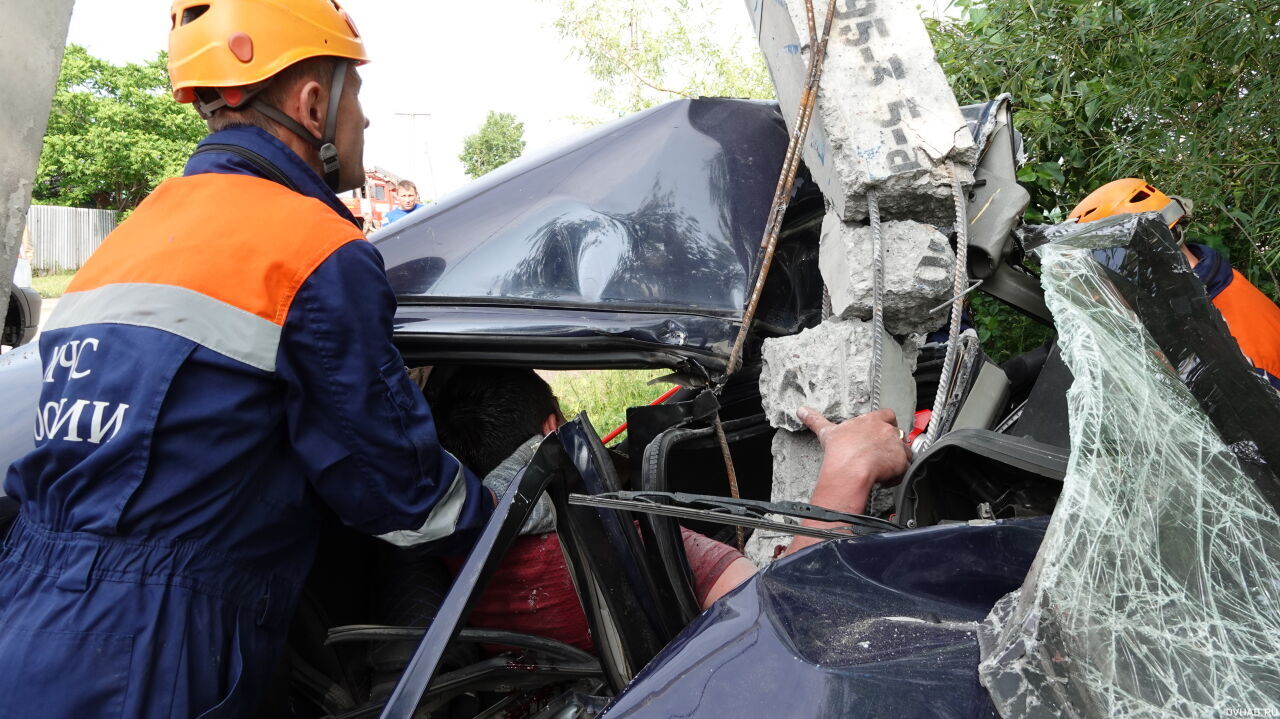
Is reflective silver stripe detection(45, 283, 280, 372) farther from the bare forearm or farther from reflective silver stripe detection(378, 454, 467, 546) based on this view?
the bare forearm

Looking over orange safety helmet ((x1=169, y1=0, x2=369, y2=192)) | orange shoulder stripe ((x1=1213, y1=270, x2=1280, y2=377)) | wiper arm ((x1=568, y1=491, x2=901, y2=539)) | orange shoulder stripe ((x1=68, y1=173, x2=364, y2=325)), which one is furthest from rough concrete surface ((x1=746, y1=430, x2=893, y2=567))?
orange shoulder stripe ((x1=1213, y1=270, x2=1280, y2=377))

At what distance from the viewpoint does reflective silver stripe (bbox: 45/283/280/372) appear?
4.91 feet

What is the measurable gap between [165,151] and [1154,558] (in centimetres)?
3667

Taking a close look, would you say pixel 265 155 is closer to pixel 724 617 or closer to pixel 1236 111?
pixel 724 617

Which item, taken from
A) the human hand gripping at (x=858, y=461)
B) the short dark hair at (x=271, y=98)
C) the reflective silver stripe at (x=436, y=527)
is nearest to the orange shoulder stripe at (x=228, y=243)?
the short dark hair at (x=271, y=98)

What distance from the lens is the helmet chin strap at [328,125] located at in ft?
6.18

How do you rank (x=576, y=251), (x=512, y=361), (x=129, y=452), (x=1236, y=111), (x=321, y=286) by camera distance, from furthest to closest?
(x=1236, y=111), (x=576, y=251), (x=512, y=361), (x=321, y=286), (x=129, y=452)

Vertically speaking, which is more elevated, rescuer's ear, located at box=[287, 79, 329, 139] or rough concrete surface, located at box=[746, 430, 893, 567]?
rescuer's ear, located at box=[287, 79, 329, 139]

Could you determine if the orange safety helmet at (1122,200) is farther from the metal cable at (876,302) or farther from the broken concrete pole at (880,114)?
the metal cable at (876,302)

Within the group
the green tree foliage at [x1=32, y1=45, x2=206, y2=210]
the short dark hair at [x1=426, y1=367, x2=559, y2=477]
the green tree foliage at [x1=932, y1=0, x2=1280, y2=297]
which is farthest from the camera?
the green tree foliage at [x1=32, y1=45, x2=206, y2=210]

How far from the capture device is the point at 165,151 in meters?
32.1

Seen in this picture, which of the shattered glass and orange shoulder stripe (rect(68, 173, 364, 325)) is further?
orange shoulder stripe (rect(68, 173, 364, 325))

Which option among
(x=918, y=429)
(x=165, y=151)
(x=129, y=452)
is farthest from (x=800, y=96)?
(x=165, y=151)

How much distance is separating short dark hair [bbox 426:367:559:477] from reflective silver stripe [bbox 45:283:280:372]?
781 mm
